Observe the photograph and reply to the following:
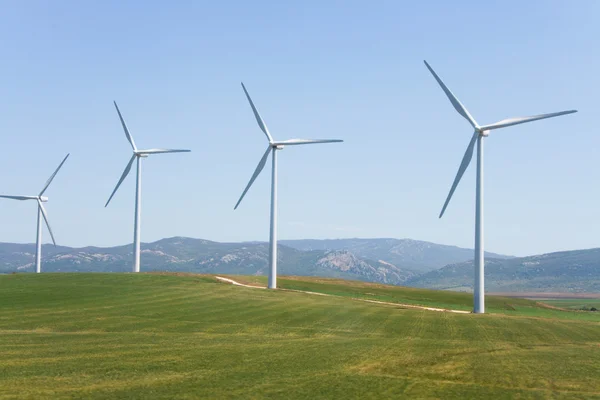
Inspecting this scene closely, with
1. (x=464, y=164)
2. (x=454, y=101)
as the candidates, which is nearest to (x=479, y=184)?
(x=464, y=164)

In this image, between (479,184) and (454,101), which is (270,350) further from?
(454,101)

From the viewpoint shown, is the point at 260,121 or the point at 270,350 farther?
the point at 260,121

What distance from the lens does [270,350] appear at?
44.2 meters

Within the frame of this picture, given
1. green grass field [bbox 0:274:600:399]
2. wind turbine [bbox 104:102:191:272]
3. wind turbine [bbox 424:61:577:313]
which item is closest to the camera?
green grass field [bbox 0:274:600:399]

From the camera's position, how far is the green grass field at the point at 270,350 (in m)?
32.8

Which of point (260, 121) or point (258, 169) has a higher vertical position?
point (260, 121)

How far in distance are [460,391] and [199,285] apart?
6553 cm

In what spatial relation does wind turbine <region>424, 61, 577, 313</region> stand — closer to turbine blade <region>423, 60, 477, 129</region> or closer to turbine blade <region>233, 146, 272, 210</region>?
turbine blade <region>423, 60, 477, 129</region>

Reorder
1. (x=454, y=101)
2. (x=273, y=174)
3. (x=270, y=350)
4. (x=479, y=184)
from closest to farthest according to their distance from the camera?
(x=270, y=350), (x=479, y=184), (x=454, y=101), (x=273, y=174)

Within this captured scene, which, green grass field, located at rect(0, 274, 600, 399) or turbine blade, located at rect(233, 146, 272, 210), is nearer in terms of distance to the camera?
green grass field, located at rect(0, 274, 600, 399)

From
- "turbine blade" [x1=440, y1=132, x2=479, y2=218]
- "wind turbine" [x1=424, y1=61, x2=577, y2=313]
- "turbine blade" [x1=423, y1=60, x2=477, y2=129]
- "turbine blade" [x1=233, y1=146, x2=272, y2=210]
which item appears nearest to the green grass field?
"wind turbine" [x1=424, y1=61, x2=577, y2=313]

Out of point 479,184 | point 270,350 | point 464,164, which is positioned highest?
point 464,164

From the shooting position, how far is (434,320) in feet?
222

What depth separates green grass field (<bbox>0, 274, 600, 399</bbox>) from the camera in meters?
32.8
